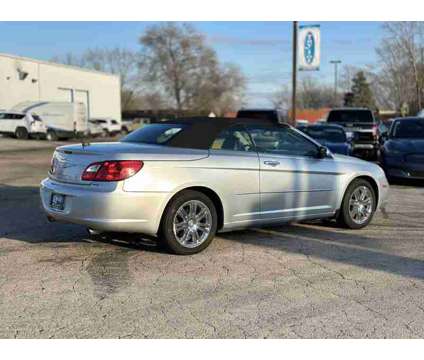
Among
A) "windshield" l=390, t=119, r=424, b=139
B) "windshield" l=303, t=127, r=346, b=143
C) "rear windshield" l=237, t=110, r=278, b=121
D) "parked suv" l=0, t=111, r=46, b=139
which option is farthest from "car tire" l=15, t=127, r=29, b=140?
"windshield" l=390, t=119, r=424, b=139

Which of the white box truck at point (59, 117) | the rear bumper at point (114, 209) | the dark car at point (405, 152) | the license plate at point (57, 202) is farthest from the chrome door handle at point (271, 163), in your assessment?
the white box truck at point (59, 117)

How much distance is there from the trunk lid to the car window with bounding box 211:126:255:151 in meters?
0.27

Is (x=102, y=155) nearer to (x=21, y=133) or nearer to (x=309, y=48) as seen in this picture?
(x=309, y=48)

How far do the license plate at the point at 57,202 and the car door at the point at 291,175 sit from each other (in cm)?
229

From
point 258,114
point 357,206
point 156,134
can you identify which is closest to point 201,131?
point 156,134

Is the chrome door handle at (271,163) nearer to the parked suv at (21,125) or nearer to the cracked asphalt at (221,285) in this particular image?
the cracked asphalt at (221,285)

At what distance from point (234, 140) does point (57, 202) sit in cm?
217

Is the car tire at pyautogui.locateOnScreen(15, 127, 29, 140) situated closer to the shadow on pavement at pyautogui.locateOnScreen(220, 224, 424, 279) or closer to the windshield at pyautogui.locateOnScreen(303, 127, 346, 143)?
the windshield at pyautogui.locateOnScreen(303, 127, 346, 143)

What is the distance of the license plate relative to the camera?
5848mm

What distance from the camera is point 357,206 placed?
A: 7527 mm

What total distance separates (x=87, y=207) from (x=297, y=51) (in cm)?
1325

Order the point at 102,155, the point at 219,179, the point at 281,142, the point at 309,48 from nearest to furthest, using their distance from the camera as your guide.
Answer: the point at 102,155 < the point at 219,179 < the point at 281,142 < the point at 309,48

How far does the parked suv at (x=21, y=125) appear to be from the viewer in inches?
1347
